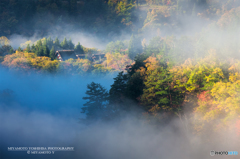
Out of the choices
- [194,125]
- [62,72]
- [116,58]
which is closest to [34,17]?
[116,58]

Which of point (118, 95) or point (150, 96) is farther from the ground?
point (118, 95)

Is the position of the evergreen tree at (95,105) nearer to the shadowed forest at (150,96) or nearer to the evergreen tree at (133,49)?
the shadowed forest at (150,96)

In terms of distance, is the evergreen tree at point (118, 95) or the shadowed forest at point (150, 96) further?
the evergreen tree at point (118, 95)

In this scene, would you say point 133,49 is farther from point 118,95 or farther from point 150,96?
point 150,96

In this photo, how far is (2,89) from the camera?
91.1 feet

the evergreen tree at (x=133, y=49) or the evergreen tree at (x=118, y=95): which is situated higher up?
the evergreen tree at (x=133, y=49)

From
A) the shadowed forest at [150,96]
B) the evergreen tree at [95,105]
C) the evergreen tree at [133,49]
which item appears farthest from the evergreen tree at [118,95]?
the evergreen tree at [133,49]

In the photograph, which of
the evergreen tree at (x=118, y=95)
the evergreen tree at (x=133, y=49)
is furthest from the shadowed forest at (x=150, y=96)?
the evergreen tree at (x=133, y=49)

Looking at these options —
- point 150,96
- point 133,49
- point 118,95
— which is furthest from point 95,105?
point 133,49

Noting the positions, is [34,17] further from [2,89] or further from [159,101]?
[159,101]

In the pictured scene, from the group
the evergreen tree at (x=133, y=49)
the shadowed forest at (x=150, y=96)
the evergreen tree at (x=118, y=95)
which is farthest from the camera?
the evergreen tree at (x=133, y=49)

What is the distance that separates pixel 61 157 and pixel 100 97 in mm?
7052

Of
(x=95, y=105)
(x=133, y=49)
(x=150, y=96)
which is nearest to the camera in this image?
(x=150, y=96)

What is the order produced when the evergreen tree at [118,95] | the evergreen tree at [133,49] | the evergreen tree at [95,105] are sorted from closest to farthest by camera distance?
the evergreen tree at [118,95] < the evergreen tree at [95,105] < the evergreen tree at [133,49]
